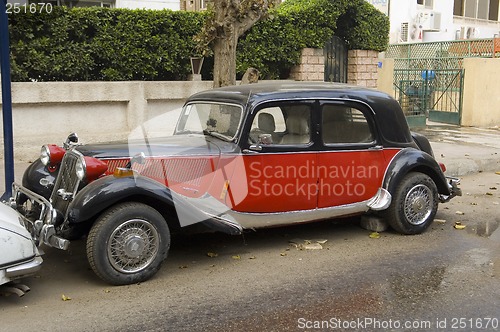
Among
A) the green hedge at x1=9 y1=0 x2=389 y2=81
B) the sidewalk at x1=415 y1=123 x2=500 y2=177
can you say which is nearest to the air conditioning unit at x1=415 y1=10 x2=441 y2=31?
the sidewalk at x1=415 y1=123 x2=500 y2=177

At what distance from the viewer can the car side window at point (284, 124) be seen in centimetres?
558

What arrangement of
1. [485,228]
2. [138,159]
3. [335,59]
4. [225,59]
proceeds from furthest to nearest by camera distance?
[335,59]
[225,59]
[485,228]
[138,159]

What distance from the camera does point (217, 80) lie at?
880 centimetres

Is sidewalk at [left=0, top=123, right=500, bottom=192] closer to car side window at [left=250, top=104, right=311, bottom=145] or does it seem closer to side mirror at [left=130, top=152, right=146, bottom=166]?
side mirror at [left=130, top=152, right=146, bottom=166]

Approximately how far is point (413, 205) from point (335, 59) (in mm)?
8345

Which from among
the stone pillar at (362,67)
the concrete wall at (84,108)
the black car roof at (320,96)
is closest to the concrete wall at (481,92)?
the stone pillar at (362,67)

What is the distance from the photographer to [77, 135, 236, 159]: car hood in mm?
5277

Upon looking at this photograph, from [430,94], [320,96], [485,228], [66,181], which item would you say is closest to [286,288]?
[320,96]

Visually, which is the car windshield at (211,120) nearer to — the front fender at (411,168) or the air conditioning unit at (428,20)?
the front fender at (411,168)

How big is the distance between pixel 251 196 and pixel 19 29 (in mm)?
6553

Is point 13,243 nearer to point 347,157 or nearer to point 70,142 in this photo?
point 70,142

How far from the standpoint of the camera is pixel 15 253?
14.1 ft

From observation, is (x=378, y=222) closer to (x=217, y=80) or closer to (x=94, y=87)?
(x=217, y=80)

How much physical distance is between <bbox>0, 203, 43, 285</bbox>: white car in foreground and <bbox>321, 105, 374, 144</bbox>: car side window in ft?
9.69
